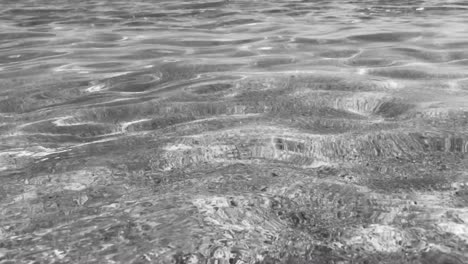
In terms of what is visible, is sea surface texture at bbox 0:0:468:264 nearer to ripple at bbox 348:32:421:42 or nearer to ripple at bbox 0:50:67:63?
ripple at bbox 0:50:67:63

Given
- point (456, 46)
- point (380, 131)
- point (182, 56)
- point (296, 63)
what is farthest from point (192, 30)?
point (380, 131)

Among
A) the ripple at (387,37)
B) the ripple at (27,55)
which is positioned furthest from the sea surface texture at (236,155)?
the ripple at (387,37)

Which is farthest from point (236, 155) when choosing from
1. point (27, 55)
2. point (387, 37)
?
point (387, 37)

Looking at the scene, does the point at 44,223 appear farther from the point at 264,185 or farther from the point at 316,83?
the point at 316,83

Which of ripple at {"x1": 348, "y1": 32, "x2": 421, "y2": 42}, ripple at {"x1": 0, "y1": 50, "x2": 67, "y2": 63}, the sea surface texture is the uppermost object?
the sea surface texture

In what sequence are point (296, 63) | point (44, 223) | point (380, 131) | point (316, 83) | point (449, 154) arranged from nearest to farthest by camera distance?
1. point (44, 223)
2. point (449, 154)
3. point (380, 131)
4. point (316, 83)
5. point (296, 63)

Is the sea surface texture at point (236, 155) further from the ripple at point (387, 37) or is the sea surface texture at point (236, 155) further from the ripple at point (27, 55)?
the ripple at point (387, 37)

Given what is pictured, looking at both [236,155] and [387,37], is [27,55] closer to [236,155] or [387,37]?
[236,155]

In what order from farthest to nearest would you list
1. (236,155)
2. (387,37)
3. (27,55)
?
1. (387,37)
2. (27,55)
3. (236,155)

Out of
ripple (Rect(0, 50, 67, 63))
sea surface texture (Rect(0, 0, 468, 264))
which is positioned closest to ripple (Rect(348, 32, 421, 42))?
sea surface texture (Rect(0, 0, 468, 264))
